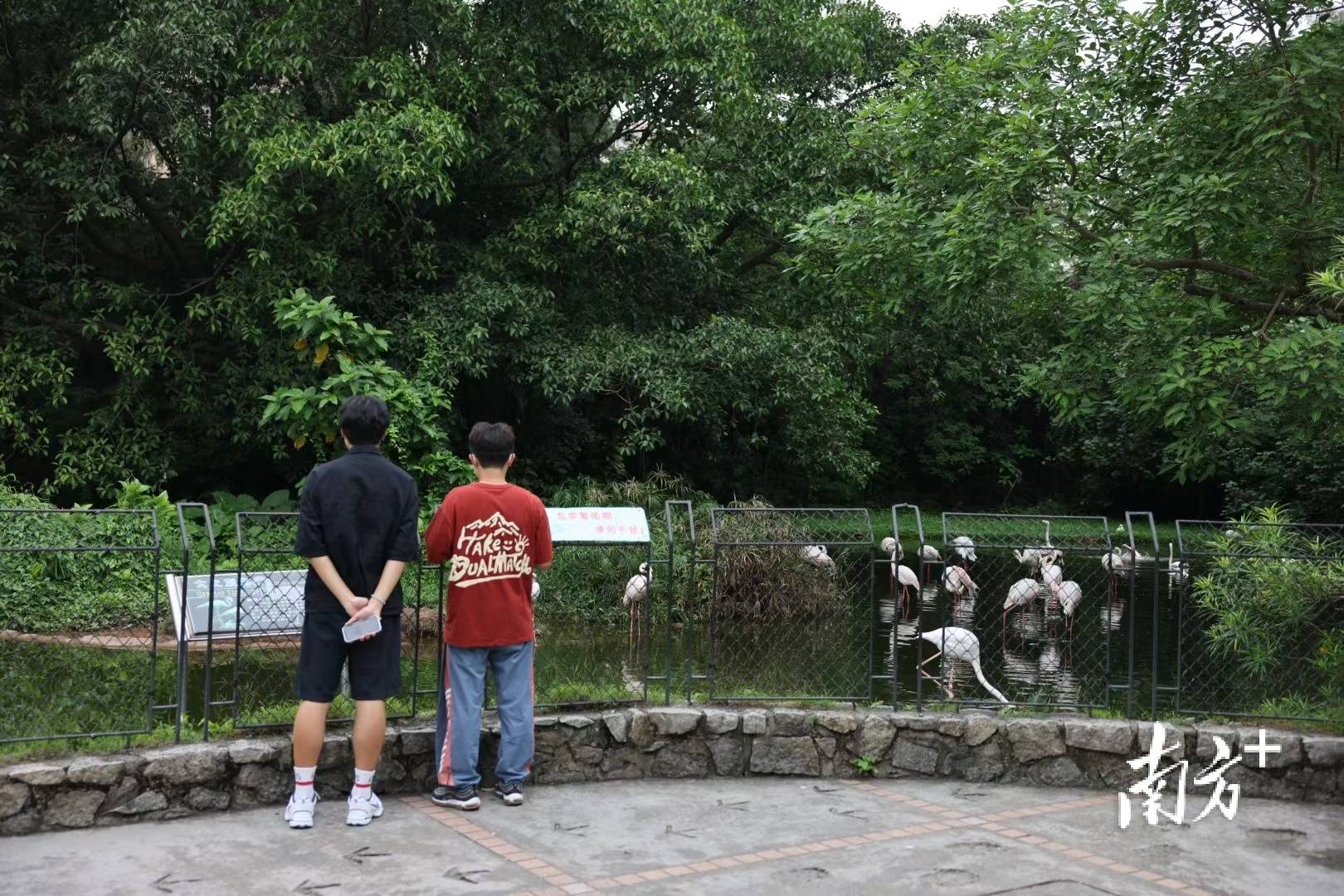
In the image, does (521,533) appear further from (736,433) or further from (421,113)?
(736,433)

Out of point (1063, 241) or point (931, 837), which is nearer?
point (931, 837)

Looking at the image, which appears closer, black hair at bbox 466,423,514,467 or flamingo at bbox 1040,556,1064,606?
black hair at bbox 466,423,514,467

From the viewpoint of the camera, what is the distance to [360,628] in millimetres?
5625

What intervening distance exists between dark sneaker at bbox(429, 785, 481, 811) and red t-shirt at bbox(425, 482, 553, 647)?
712 millimetres

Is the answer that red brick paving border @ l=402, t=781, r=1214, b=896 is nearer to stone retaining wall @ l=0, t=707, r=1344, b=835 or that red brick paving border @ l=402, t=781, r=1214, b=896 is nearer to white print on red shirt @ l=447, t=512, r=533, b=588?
stone retaining wall @ l=0, t=707, r=1344, b=835

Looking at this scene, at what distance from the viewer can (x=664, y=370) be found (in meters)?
16.9

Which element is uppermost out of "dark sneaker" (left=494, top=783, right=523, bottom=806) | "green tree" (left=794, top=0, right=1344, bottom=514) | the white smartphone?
"green tree" (left=794, top=0, right=1344, bottom=514)

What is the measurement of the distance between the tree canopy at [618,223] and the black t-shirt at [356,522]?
472 cm

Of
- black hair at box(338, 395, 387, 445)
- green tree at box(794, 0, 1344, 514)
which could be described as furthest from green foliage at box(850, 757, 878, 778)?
green tree at box(794, 0, 1344, 514)

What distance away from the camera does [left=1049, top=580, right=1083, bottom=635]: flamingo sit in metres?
10.4

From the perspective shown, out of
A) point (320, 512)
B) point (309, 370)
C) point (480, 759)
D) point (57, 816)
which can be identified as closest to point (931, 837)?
point (480, 759)

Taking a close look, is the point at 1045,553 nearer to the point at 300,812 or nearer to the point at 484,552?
the point at 484,552

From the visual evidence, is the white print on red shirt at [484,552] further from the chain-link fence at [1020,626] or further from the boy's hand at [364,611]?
the chain-link fence at [1020,626]

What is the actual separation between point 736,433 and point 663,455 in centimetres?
145
